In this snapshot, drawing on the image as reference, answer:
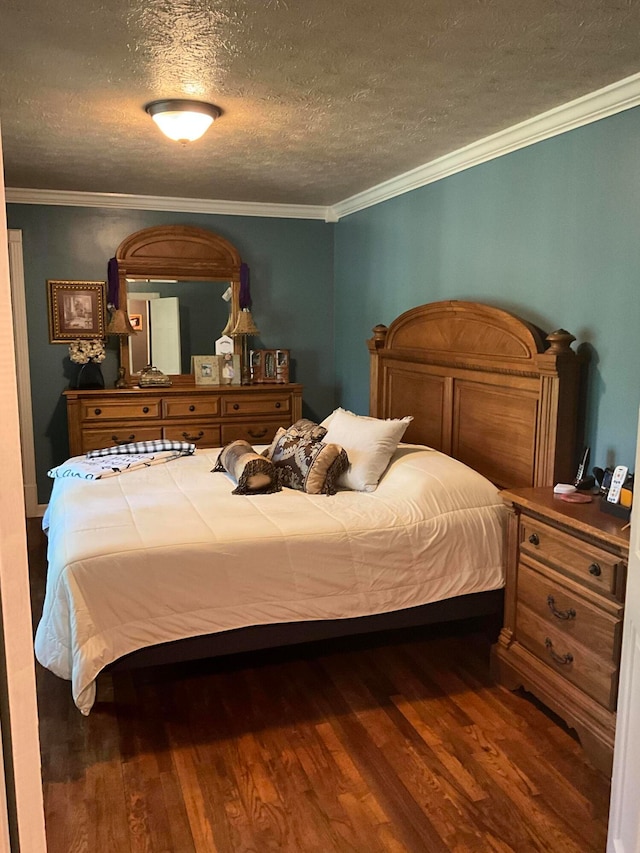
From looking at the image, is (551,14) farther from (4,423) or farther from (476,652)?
(476,652)

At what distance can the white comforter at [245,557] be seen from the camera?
2477 millimetres

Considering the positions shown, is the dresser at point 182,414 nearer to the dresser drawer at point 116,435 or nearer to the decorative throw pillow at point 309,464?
the dresser drawer at point 116,435

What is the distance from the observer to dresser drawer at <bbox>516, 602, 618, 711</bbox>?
2.34 metres

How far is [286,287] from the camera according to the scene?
5594 mm

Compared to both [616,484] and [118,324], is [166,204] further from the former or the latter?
[616,484]

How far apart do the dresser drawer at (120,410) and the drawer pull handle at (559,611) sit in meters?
3.21

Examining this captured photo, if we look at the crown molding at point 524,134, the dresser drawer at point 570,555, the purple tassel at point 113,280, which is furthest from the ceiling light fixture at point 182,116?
the purple tassel at point 113,280

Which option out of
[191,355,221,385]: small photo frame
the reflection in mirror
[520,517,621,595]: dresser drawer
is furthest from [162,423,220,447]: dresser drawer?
[520,517,621,595]: dresser drawer

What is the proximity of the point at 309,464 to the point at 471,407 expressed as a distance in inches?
35.8

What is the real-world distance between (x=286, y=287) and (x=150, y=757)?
3913 mm

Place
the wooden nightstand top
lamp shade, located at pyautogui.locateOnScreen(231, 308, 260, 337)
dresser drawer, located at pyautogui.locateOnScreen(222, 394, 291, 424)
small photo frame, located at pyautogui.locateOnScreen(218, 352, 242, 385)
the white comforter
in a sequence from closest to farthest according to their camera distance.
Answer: the wooden nightstand top
the white comforter
dresser drawer, located at pyautogui.locateOnScreen(222, 394, 291, 424)
lamp shade, located at pyautogui.locateOnScreen(231, 308, 260, 337)
small photo frame, located at pyautogui.locateOnScreen(218, 352, 242, 385)

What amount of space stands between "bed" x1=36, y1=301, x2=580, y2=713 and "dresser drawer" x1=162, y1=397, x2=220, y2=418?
135 centimetres

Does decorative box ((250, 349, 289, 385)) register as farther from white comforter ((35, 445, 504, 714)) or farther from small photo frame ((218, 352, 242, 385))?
white comforter ((35, 445, 504, 714))

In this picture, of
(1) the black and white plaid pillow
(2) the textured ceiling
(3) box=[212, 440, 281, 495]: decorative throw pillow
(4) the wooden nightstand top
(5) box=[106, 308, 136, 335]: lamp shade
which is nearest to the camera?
(2) the textured ceiling
